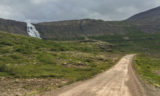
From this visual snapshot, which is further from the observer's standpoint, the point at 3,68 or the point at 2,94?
the point at 3,68

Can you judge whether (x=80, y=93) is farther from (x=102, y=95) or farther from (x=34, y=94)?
(x=34, y=94)

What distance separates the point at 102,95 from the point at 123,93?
317cm

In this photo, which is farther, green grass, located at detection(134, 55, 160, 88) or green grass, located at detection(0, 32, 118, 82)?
green grass, located at detection(0, 32, 118, 82)

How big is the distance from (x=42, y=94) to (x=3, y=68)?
25.6 meters

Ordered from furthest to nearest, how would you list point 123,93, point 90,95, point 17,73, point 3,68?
1. point 3,68
2. point 17,73
3. point 123,93
4. point 90,95

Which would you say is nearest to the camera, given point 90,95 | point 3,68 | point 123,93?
point 90,95

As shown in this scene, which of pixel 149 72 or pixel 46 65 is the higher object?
pixel 46 65

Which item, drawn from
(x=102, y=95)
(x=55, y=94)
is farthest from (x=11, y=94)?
(x=102, y=95)

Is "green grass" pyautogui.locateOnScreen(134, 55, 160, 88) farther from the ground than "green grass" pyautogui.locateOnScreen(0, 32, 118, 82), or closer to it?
closer to it

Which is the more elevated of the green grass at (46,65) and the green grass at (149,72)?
the green grass at (46,65)

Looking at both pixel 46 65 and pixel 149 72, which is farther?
pixel 46 65

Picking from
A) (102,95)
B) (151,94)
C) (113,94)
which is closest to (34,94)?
(102,95)

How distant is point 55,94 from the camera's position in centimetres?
1942

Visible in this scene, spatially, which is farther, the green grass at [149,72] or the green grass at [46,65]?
the green grass at [46,65]
